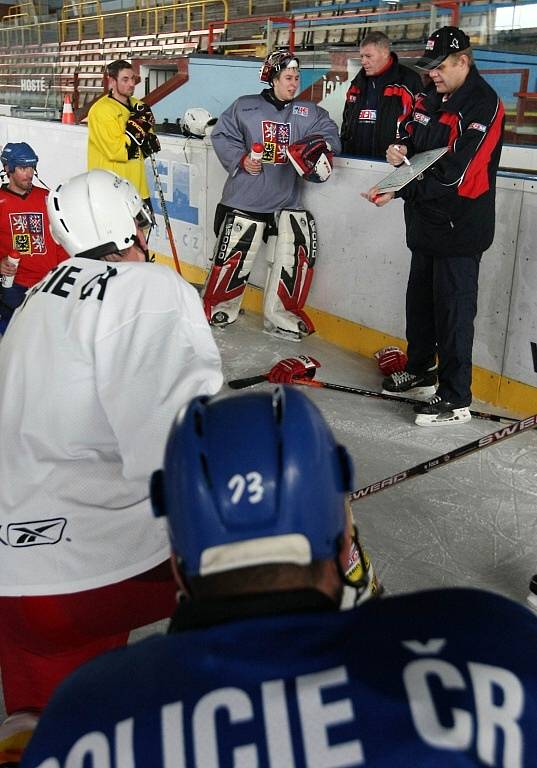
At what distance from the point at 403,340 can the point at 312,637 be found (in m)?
3.86

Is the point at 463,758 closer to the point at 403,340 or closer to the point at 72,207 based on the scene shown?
the point at 72,207

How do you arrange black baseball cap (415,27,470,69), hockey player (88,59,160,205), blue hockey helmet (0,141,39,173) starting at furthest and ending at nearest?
1. hockey player (88,59,160,205)
2. blue hockey helmet (0,141,39,173)
3. black baseball cap (415,27,470,69)

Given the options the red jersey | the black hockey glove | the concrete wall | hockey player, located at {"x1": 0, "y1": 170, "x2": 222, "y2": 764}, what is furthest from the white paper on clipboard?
the black hockey glove

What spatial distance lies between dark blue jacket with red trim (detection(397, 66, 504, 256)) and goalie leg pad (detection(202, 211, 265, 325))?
5.08 ft

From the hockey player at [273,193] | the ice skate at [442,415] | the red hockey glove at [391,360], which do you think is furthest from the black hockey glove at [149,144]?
the ice skate at [442,415]

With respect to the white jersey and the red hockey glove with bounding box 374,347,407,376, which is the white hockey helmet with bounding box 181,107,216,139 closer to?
the red hockey glove with bounding box 374,347,407,376

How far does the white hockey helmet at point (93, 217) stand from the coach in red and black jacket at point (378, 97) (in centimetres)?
304

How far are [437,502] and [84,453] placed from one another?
6.07 ft

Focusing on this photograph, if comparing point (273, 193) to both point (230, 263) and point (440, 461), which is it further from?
point (440, 461)

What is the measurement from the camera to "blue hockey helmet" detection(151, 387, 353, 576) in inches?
30.0

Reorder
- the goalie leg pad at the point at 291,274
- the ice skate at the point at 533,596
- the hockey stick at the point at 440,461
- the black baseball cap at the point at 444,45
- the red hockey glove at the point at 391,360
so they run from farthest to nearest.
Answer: the goalie leg pad at the point at 291,274, the red hockey glove at the point at 391,360, the black baseball cap at the point at 444,45, the hockey stick at the point at 440,461, the ice skate at the point at 533,596

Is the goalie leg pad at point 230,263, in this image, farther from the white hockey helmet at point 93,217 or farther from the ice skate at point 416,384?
the white hockey helmet at point 93,217

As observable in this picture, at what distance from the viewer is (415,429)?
3666 millimetres

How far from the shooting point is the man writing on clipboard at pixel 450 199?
333 cm
